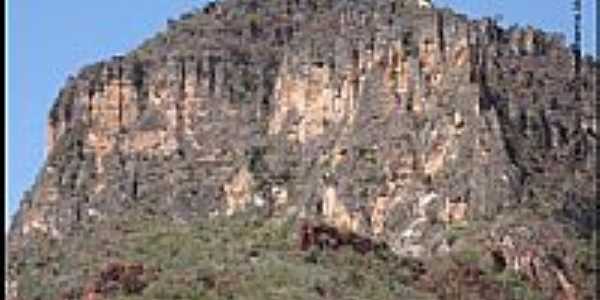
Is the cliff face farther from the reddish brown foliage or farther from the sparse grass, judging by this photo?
the sparse grass

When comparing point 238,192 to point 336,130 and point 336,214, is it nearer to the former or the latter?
point 336,130

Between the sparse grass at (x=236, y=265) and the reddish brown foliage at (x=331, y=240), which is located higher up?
the reddish brown foliage at (x=331, y=240)

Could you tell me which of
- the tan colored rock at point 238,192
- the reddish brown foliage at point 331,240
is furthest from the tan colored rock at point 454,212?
the tan colored rock at point 238,192

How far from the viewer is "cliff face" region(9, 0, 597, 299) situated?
64438 mm

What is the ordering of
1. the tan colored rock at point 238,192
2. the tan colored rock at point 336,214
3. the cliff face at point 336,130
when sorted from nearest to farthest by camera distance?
the cliff face at point 336,130, the tan colored rock at point 336,214, the tan colored rock at point 238,192

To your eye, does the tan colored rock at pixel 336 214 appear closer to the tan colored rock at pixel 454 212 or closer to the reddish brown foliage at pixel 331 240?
the tan colored rock at pixel 454 212

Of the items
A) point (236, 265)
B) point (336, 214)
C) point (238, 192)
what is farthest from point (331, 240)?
point (238, 192)

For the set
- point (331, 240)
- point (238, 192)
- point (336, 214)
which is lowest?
point (331, 240)

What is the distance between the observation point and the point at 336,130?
7181cm

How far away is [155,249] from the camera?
202 feet

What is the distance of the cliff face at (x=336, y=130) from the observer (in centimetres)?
6444

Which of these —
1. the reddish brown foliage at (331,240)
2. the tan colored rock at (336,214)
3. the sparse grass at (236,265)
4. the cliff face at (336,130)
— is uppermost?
the cliff face at (336,130)

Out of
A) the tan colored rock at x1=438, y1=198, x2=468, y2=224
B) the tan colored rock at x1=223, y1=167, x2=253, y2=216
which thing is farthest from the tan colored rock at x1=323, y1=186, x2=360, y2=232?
the tan colored rock at x1=223, y1=167, x2=253, y2=216

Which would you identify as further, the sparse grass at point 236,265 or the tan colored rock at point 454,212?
the tan colored rock at point 454,212
